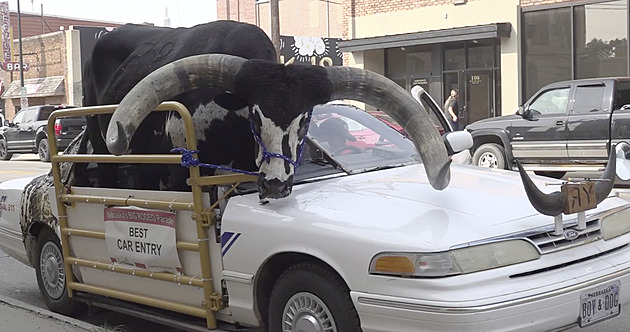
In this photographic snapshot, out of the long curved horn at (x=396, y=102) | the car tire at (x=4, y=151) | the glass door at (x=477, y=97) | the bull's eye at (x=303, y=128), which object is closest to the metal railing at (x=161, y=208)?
the bull's eye at (x=303, y=128)

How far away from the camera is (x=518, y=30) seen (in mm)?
23266

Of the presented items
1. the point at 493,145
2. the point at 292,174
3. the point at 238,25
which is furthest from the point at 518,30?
the point at 292,174

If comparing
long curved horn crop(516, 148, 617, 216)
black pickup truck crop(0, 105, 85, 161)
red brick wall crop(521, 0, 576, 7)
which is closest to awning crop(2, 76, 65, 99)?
black pickup truck crop(0, 105, 85, 161)

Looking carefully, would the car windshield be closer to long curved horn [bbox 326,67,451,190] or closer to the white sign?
long curved horn [bbox 326,67,451,190]

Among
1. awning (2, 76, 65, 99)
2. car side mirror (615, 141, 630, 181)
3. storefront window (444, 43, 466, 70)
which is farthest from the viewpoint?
awning (2, 76, 65, 99)

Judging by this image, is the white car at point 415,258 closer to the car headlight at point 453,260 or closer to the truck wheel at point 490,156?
the car headlight at point 453,260

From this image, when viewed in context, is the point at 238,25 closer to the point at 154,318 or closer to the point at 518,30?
the point at 154,318

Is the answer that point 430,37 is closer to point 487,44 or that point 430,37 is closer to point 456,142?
point 487,44

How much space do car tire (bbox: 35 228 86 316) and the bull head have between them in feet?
7.51

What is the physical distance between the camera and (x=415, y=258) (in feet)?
13.1

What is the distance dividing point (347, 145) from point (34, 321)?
8.92ft

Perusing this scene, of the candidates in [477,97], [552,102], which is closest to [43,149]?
[477,97]

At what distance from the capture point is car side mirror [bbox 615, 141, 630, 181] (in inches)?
205

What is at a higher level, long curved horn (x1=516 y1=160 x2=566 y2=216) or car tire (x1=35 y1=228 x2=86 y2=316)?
long curved horn (x1=516 y1=160 x2=566 y2=216)
